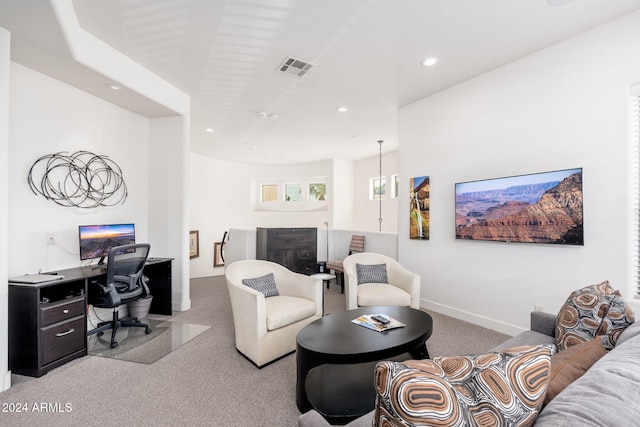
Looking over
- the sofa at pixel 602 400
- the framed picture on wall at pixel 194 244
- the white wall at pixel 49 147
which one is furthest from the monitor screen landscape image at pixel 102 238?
the sofa at pixel 602 400

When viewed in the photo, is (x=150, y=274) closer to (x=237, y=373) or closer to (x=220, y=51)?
(x=237, y=373)

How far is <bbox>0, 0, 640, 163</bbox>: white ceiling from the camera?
92.7 inches

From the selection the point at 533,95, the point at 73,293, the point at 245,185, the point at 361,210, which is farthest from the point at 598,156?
the point at 245,185

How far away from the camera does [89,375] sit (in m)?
2.47

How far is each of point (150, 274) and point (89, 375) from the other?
1.82 metres

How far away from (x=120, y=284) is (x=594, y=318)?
13.3ft

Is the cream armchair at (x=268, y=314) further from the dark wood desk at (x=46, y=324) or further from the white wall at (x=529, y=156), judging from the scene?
the white wall at (x=529, y=156)

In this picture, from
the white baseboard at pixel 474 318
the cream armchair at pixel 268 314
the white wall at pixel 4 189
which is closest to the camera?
the white wall at pixel 4 189

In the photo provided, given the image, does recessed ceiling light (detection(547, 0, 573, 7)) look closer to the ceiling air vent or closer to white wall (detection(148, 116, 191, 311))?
the ceiling air vent

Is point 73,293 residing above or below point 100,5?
below

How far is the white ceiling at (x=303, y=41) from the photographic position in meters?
2.35

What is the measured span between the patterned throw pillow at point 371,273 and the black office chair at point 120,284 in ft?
8.58

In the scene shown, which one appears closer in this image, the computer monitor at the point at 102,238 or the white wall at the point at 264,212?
the computer monitor at the point at 102,238

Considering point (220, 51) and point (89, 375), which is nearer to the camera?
point (89, 375)
